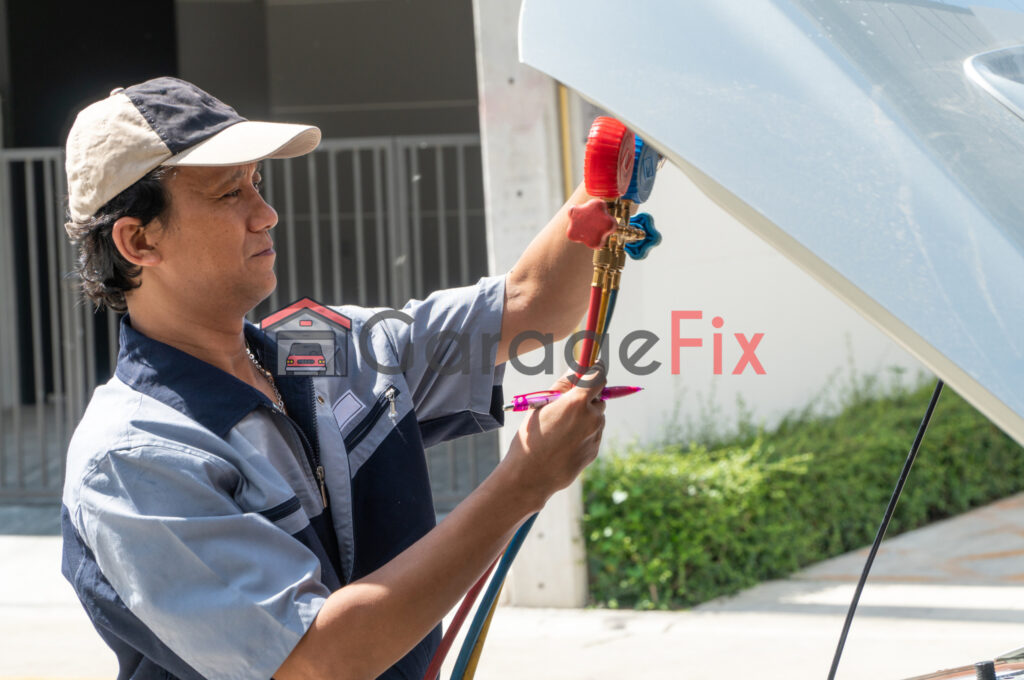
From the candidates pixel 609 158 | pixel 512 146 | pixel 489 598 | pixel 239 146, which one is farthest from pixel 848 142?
pixel 512 146

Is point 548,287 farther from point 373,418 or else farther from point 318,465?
point 318,465

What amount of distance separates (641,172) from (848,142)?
443mm

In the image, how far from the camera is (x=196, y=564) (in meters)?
1.24

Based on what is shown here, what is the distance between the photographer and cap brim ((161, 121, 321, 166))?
1409 millimetres

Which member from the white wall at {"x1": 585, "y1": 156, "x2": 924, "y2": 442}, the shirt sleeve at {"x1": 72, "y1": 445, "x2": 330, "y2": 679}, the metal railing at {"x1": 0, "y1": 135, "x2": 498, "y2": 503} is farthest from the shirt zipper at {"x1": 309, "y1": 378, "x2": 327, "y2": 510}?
the metal railing at {"x1": 0, "y1": 135, "x2": 498, "y2": 503}

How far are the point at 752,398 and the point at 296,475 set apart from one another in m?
4.50

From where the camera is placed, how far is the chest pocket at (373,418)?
161 centimetres

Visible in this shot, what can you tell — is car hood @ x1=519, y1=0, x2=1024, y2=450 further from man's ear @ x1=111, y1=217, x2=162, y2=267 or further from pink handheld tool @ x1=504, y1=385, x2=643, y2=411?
man's ear @ x1=111, y1=217, x2=162, y2=267

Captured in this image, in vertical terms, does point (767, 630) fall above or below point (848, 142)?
below

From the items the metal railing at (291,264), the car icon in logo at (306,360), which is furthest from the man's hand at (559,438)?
the metal railing at (291,264)

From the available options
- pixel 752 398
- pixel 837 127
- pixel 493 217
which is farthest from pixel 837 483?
pixel 837 127

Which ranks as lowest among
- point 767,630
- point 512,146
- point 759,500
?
point 767,630

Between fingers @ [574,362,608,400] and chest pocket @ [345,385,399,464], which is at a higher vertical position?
fingers @ [574,362,608,400]

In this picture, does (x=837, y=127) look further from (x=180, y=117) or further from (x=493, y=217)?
(x=493, y=217)
